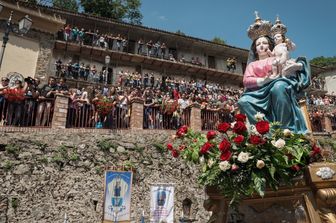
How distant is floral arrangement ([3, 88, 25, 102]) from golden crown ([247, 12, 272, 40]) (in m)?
7.55

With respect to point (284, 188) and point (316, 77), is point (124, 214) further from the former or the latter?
point (316, 77)

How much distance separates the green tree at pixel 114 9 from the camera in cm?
3191

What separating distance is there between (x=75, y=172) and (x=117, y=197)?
145cm

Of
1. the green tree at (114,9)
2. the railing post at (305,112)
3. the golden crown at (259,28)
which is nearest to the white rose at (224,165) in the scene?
the railing post at (305,112)

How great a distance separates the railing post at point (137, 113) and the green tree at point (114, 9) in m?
22.1

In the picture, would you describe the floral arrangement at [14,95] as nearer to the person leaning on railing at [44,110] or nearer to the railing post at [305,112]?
the person leaning on railing at [44,110]

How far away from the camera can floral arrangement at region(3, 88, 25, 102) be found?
30.6 ft

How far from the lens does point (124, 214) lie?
8.54 metres

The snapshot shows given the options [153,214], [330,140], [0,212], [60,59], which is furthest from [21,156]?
[60,59]

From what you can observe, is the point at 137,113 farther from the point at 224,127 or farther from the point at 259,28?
the point at 224,127

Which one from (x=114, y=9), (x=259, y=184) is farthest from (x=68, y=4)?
(x=259, y=184)

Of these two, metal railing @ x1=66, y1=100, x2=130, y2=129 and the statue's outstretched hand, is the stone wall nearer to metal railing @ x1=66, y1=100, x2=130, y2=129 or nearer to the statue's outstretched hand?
metal railing @ x1=66, y1=100, x2=130, y2=129

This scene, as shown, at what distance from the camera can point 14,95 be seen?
30.8ft

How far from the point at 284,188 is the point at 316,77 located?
36892 millimetres
